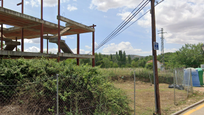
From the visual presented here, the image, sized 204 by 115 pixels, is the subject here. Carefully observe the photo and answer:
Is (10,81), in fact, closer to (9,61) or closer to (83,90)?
(9,61)

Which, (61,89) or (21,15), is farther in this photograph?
(21,15)

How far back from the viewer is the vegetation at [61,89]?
4.95 metres

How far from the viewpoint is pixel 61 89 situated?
516 centimetres

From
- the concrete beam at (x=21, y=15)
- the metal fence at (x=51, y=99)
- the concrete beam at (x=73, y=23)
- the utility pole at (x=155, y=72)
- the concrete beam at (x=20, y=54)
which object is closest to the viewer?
the metal fence at (x=51, y=99)

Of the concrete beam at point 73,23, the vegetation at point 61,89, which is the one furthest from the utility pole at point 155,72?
the concrete beam at point 73,23

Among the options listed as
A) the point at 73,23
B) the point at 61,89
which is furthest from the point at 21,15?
the point at 61,89

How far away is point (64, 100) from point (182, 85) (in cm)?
1187

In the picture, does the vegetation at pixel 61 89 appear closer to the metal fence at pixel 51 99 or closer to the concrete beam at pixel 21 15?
the metal fence at pixel 51 99

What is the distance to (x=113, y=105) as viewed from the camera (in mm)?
5555

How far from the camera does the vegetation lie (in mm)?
4945

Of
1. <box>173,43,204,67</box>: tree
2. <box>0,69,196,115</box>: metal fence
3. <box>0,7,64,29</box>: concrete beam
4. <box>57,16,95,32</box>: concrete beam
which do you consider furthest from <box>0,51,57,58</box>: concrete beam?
<box>173,43,204,67</box>: tree

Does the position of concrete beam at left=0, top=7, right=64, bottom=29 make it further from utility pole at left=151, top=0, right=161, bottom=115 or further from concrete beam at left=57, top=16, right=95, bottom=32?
utility pole at left=151, top=0, right=161, bottom=115

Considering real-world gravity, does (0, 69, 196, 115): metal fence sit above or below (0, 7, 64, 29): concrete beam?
below

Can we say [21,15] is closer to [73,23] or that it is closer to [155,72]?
[73,23]
